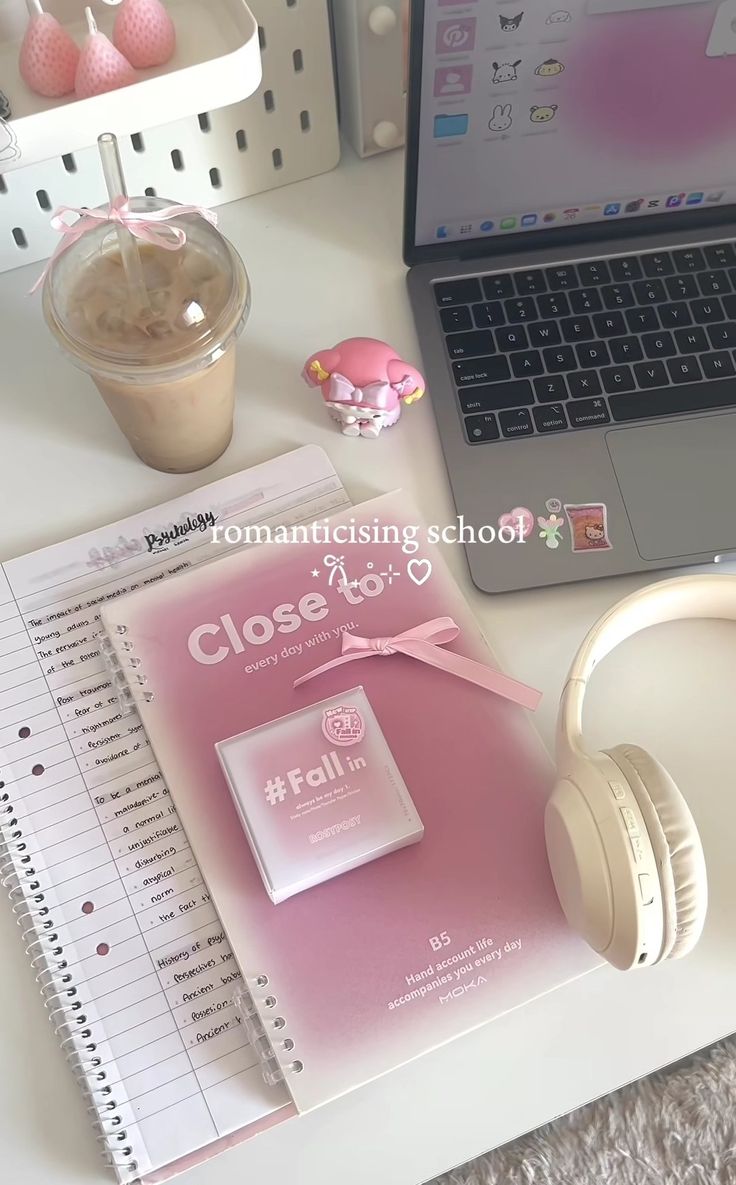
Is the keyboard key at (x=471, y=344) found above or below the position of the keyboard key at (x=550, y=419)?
above

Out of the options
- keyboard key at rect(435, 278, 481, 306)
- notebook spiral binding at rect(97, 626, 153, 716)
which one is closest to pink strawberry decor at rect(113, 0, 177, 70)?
keyboard key at rect(435, 278, 481, 306)

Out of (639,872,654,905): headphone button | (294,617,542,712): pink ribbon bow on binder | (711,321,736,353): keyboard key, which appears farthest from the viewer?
(711,321,736,353): keyboard key

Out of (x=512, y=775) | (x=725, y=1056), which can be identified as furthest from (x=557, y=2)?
(x=725, y=1056)

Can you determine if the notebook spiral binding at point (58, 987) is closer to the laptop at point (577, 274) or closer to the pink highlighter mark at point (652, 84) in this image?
the laptop at point (577, 274)

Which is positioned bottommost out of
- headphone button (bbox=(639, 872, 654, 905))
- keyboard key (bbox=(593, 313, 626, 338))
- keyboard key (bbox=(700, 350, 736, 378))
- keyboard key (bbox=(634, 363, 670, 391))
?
headphone button (bbox=(639, 872, 654, 905))

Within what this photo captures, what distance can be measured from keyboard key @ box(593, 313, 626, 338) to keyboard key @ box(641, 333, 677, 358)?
0.02 metres

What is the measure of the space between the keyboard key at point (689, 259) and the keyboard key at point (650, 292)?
2 centimetres

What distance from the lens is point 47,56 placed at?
511 mm

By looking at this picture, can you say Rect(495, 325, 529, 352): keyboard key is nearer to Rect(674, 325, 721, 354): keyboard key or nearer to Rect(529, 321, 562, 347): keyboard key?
Rect(529, 321, 562, 347): keyboard key

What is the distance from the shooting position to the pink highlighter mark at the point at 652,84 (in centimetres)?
56

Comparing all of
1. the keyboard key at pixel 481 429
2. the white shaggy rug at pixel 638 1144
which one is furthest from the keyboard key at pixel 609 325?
the white shaggy rug at pixel 638 1144

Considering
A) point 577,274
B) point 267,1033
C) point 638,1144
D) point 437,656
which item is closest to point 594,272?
point 577,274

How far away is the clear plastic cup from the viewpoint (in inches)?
20.1

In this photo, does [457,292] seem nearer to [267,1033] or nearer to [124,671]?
[124,671]
